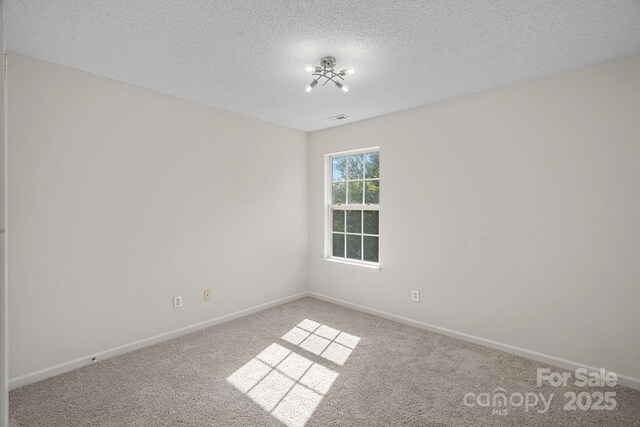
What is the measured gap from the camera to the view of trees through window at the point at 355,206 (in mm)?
4043

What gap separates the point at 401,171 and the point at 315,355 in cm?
221

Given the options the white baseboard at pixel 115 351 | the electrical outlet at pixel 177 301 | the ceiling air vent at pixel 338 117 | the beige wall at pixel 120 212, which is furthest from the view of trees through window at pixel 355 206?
the electrical outlet at pixel 177 301

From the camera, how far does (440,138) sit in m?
3.32

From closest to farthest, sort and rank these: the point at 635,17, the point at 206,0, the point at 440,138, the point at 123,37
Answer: the point at 206,0, the point at 635,17, the point at 123,37, the point at 440,138

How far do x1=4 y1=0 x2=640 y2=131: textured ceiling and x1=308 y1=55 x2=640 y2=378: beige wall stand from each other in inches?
13.6

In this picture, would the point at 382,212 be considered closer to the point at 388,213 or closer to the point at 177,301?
the point at 388,213

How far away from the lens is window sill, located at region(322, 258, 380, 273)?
12.8ft

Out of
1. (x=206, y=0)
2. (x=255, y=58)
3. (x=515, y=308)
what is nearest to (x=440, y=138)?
(x=515, y=308)

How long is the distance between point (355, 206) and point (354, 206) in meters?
0.02

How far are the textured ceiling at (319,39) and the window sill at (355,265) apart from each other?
2.09 metres

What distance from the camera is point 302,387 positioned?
2354mm

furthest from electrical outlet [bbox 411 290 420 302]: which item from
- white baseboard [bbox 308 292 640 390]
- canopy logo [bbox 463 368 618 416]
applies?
canopy logo [bbox 463 368 618 416]

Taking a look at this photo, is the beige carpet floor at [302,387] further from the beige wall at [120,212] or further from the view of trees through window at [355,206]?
the view of trees through window at [355,206]

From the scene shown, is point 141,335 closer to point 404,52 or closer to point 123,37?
point 123,37
